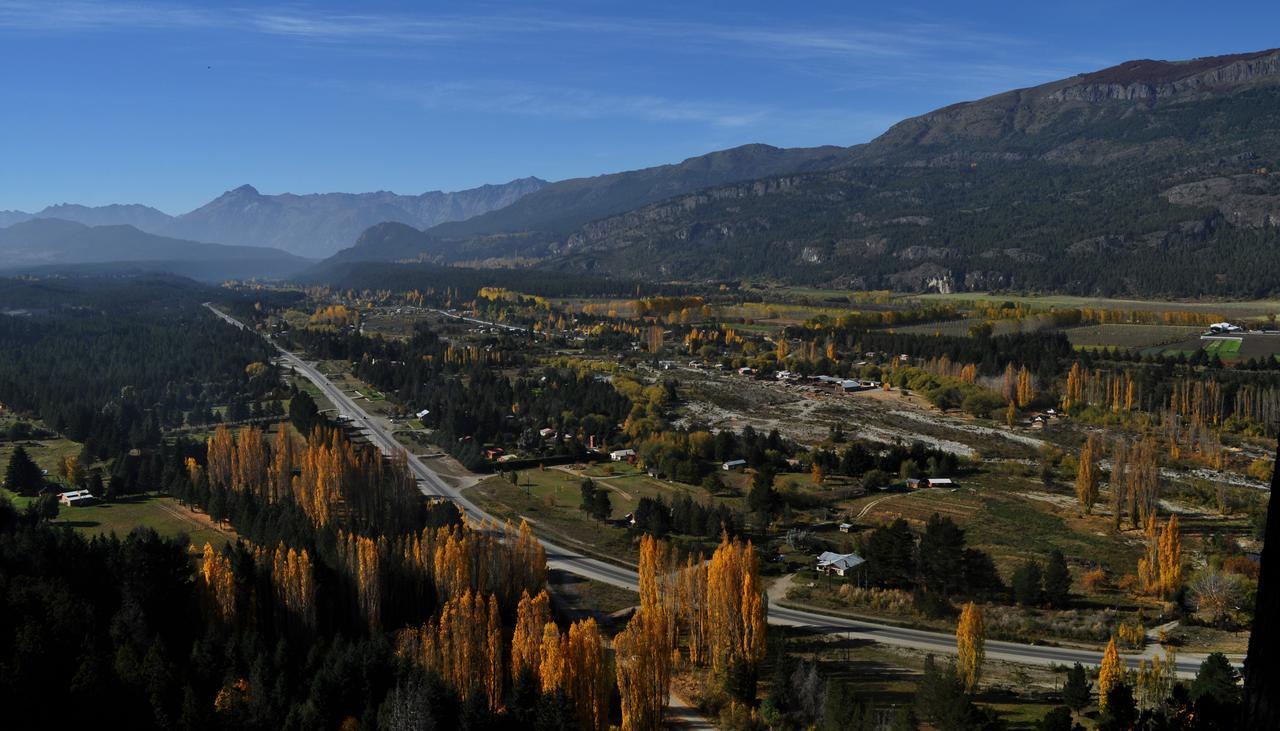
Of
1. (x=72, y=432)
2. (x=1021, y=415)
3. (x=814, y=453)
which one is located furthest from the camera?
(x=1021, y=415)

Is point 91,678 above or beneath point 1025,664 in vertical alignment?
above

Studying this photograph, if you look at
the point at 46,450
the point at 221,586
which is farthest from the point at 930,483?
the point at 46,450

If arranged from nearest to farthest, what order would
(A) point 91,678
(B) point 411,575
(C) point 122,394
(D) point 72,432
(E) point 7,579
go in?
(A) point 91,678 < (E) point 7,579 < (B) point 411,575 < (D) point 72,432 < (C) point 122,394

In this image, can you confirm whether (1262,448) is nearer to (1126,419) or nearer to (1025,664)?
(1126,419)

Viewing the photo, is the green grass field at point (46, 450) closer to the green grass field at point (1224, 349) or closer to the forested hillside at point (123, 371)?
the forested hillside at point (123, 371)

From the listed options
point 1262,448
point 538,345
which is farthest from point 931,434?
point 538,345

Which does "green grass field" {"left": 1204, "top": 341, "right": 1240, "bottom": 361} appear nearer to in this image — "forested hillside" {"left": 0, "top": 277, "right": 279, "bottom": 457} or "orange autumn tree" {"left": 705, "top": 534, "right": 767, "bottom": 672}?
"orange autumn tree" {"left": 705, "top": 534, "right": 767, "bottom": 672}

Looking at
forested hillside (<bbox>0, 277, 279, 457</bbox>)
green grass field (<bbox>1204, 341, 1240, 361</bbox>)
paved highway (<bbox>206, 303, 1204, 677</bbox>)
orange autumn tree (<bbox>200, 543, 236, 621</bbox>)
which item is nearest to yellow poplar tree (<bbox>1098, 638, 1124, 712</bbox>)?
paved highway (<bbox>206, 303, 1204, 677</bbox>)

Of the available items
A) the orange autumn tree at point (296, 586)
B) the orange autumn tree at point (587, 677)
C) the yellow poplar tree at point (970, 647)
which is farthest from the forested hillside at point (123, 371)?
the yellow poplar tree at point (970, 647)
